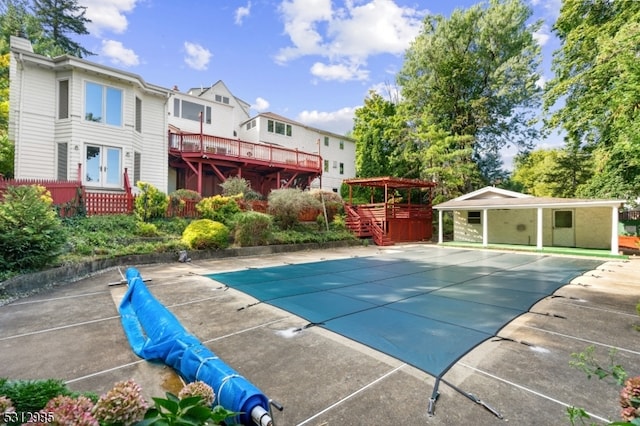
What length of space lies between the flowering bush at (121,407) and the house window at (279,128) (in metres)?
21.1

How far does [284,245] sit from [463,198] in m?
10.8

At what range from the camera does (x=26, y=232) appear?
5492 millimetres

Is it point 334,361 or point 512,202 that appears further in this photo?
point 512,202

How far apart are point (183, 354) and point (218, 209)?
380 inches

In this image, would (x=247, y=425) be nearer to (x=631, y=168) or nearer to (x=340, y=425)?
(x=340, y=425)

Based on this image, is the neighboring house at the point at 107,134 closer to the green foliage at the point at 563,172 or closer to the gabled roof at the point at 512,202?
the gabled roof at the point at 512,202

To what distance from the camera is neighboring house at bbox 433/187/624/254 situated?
1392cm

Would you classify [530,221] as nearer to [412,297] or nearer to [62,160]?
[412,297]

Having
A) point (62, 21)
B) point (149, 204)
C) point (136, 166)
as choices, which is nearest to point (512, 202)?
point (149, 204)

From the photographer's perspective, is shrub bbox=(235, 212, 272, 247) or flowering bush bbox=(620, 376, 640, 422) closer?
flowering bush bbox=(620, 376, 640, 422)

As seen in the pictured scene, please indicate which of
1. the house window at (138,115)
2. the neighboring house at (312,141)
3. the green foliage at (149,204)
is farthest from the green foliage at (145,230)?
the neighboring house at (312,141)

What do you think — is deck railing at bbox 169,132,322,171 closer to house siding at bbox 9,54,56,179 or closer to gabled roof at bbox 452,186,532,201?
house siding at bbox 9,54,56,179

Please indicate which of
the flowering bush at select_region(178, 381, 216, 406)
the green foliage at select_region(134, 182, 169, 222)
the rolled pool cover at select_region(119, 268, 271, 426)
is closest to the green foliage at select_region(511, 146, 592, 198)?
the green foliage at select_region(134, 182, 169, 222)

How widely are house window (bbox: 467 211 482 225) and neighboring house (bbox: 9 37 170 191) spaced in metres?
17.2
